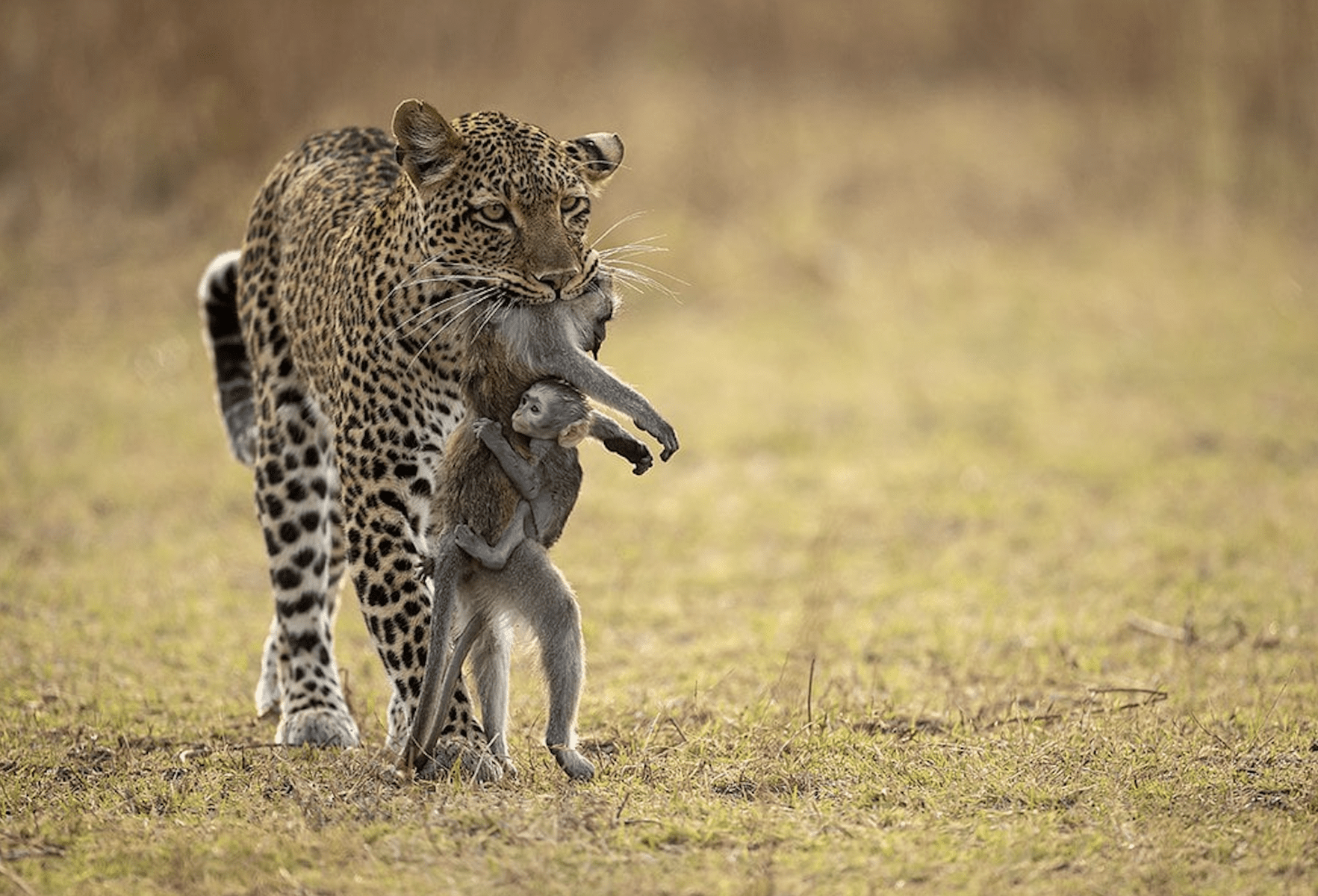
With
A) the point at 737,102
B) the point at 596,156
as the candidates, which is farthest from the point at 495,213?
the point at 737,102

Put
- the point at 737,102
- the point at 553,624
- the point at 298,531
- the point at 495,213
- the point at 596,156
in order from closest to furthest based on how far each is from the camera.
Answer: the point at 553,624, the point at 495,213, the point at 596,156, the point at 298,531, the point at 737,102

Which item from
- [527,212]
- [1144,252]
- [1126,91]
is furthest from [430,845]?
[1126,91]

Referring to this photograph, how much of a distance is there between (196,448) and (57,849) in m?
7.14

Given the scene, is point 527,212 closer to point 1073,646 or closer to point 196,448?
point 1073,646

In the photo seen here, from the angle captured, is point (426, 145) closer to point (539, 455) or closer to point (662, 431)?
point (539, 455)

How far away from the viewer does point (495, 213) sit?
642 centimetres

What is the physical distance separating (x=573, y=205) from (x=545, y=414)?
33.2 inches

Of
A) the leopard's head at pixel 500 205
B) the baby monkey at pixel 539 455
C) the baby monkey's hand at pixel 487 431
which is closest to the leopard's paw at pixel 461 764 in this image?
the baby monkey at pixel 539 455

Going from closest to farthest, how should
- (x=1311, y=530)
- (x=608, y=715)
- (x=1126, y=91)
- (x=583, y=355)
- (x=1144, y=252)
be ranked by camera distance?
(x=583, y=355)
(x=608, y=715)
(x=1311, y=530)
(x=1144, y=252)
(x=1126, y=91)

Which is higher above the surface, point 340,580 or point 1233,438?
point 1233,438

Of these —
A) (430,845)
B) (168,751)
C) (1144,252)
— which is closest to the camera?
(430,845)

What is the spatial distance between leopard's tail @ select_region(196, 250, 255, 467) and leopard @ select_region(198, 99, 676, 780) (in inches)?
26.6

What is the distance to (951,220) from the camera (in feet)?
65.9

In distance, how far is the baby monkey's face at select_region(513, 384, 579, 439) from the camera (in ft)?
19.8
